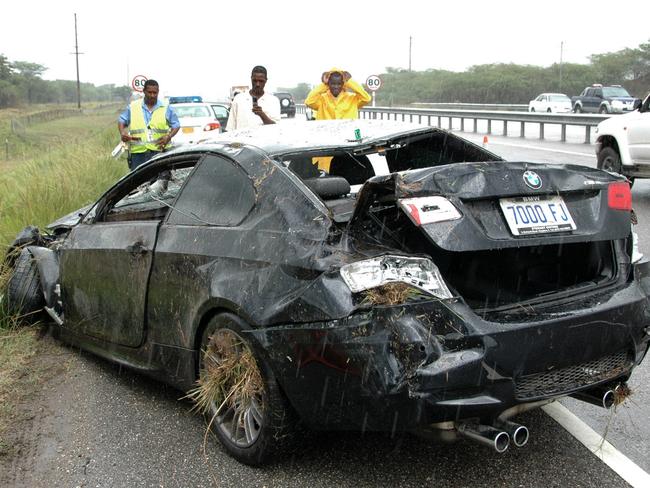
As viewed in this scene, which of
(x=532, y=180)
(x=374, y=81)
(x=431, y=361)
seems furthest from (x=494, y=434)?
(x=374, y=81)

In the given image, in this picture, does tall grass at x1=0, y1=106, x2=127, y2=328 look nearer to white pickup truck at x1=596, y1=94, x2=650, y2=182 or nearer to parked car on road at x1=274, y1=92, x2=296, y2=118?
white pickup truck at x1=596, y1=94, x2=650, y2=182

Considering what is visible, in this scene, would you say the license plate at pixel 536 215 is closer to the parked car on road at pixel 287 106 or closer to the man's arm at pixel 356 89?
the man's arm at pixel 356 89

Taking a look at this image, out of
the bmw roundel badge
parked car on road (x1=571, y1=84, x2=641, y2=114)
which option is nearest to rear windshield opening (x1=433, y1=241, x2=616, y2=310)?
the bmw roundel badge

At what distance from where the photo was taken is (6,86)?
65125 mm

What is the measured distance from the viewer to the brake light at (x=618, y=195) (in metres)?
3.48

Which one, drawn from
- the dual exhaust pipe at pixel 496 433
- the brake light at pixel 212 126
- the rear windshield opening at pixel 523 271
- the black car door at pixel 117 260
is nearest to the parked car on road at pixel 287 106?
the brake light at pixel 212 126

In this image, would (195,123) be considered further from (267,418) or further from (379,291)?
(379,291)

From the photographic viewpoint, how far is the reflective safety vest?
10.1 m

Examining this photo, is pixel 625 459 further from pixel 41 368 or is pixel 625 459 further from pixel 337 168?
pixel 41 368

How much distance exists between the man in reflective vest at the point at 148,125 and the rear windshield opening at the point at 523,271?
24.1 ft

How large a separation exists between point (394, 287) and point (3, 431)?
2.52 metres

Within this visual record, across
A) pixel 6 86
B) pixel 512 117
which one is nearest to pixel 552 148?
pixel 512 117

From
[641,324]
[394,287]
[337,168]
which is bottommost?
[641,324]

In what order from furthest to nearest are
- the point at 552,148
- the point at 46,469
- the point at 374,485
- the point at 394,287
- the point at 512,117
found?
1. the point at 512,117
2. the point at 552,148
3. the point at 46,469
4. the point at 374,485
5. the point at 394,287
